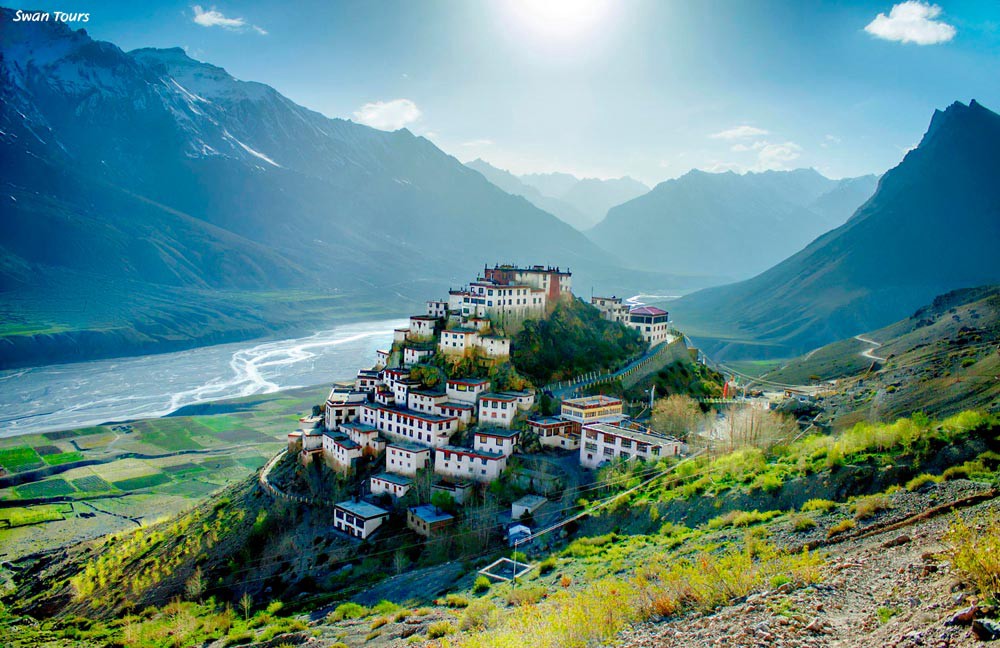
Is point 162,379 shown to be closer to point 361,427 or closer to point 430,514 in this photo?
point 361,427

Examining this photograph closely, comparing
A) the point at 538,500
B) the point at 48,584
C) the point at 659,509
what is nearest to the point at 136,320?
the point at 48,584

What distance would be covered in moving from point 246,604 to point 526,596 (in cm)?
2123

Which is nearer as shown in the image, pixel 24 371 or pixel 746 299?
pixel 24 371

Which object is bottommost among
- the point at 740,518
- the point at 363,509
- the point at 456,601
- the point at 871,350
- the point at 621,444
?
the point at 363,509

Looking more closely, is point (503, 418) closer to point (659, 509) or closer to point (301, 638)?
point (659, 509)

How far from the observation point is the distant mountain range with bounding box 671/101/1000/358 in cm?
13725

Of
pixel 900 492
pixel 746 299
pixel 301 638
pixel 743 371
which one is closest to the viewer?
pixel 900 492

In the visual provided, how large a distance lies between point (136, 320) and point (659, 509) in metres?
163

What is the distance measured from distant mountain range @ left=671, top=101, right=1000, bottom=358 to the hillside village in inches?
3509

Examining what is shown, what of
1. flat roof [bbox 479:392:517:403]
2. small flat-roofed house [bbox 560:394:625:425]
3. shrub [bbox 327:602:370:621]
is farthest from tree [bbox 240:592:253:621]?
small flat-roofed house [bbox 560:394:625:425]

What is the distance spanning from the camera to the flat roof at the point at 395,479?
43562 millimetres

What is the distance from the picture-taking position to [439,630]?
21859 mm

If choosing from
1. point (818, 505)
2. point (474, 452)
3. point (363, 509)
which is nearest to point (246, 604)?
point (363, 509)

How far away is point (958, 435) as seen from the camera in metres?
23.1
